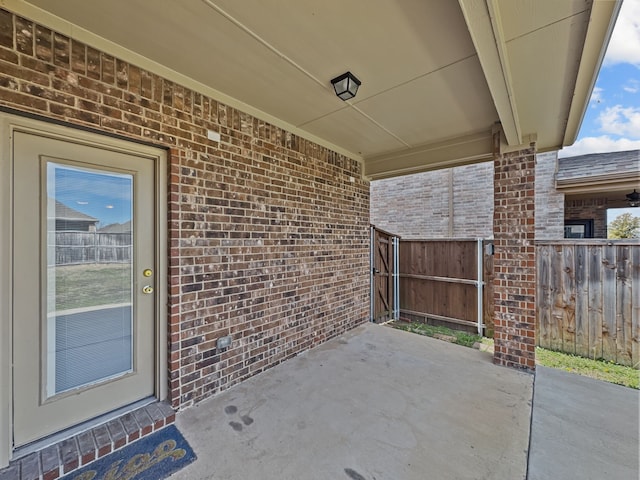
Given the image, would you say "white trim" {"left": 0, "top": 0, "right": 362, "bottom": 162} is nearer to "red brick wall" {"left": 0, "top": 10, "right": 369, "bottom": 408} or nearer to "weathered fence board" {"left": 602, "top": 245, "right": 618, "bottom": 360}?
"red brick wall" {"left": 0, "top": 10, "right": 369, "bottom": 408}

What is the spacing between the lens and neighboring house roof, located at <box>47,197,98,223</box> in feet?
5.93

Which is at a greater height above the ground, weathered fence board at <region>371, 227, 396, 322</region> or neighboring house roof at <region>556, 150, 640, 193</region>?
neighboring house roof at <region>556, 150, 640, 193</region>

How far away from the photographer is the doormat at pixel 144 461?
1.62m

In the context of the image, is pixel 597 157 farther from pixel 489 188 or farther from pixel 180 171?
pixel 180 171

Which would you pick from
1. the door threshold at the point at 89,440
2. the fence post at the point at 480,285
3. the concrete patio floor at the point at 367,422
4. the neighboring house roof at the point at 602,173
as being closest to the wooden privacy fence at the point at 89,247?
the door threshold at the point at 89,440

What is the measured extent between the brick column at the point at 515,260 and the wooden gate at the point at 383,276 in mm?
2114

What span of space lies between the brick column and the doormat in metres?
3.29

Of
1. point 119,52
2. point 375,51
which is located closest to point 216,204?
point 119,52

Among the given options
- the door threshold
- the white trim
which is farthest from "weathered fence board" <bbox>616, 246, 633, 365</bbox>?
the door threshold

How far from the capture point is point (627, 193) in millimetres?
5418

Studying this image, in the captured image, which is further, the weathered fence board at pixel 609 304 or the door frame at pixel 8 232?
the weathered fence board at pixel 609 304

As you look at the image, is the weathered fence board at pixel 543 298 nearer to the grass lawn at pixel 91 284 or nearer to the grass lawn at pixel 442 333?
the grass lawn at pixel 442 333

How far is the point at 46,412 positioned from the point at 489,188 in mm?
7852

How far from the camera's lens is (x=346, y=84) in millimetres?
2215
